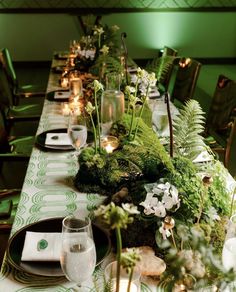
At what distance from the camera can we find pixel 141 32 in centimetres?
681

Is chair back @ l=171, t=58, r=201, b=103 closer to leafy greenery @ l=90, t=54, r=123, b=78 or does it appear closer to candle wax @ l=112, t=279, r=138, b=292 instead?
leafy greenery @ l=90, t=54, r=123, b=78

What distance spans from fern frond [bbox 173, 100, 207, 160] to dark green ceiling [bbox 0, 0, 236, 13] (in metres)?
5.55

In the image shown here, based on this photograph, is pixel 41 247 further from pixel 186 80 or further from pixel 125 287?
pixel 186 80

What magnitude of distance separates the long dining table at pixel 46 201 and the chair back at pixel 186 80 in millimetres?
1697

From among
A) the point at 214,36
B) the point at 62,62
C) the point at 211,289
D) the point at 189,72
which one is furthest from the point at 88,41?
the point at 214,36

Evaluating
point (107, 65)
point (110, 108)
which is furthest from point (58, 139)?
point (107, 65)

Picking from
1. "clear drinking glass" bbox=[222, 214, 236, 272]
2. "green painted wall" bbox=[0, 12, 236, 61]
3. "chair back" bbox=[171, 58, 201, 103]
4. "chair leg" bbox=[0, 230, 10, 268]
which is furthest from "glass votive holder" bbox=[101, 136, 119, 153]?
"green painted wall" bbox=[0, 12, 236, 61]

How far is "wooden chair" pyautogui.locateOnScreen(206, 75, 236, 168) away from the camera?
2611 mm

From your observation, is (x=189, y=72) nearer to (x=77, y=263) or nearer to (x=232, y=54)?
(x=77, y=263)

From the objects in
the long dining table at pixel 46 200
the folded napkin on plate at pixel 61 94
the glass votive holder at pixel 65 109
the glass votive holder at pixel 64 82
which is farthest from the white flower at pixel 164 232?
the glass votive holder at pixel 64 82

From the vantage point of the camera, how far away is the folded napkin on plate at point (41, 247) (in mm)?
1217

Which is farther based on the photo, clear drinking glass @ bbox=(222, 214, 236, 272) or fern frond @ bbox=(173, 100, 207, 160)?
fern frond @ bbox=(173, 100, 207, 160)

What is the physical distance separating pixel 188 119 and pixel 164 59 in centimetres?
122

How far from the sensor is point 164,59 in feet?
8.59
